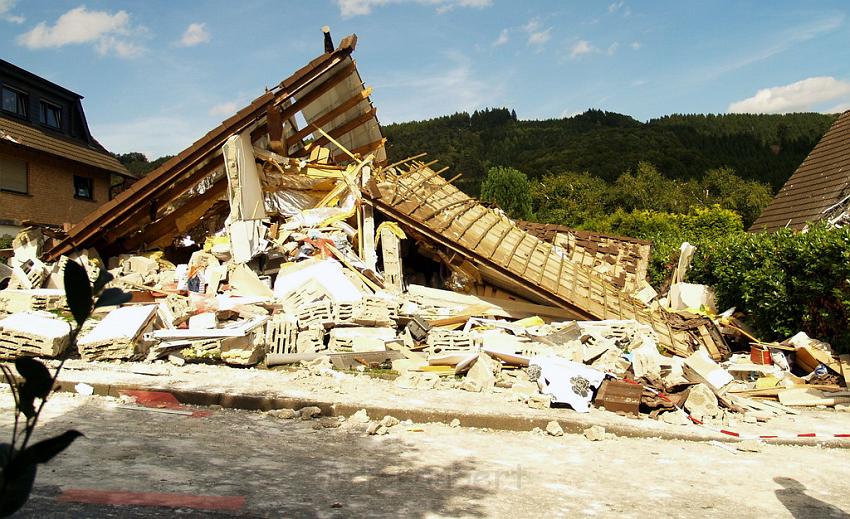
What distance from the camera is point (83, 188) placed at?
2416 cm

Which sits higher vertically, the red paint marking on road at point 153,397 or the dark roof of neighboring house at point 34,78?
the dark roof of neighboring house at point 34,78

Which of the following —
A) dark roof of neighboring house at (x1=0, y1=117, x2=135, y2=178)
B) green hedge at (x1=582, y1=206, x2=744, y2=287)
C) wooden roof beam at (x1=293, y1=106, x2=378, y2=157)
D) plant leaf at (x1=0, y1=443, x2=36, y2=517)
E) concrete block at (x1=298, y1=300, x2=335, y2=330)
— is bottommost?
plant leaf at (x1=0, y1=443, x2=36, y2=517)

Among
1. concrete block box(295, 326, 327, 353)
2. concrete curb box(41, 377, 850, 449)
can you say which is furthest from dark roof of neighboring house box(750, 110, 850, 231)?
concrete block box(295, 326, 327, 353)

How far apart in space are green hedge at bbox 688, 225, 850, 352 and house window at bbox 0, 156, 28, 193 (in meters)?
20.4

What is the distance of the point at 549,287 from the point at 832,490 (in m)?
5.59

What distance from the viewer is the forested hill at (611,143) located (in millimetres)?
49344

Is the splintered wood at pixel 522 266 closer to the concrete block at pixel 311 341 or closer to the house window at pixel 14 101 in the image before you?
the concrete block at pixel 311 341

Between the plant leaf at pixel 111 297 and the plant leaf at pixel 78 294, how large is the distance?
25 mm

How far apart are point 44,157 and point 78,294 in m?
23.6

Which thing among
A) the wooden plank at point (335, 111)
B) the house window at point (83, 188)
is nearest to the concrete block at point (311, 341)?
the wooden plank at point (335, 111)

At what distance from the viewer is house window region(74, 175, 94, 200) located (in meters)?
23.6

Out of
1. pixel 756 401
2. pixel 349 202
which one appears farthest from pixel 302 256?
pixel 756 401

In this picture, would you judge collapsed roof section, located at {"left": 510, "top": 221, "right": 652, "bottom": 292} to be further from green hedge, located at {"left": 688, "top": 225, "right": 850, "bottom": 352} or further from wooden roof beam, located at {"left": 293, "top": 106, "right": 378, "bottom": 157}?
wooden roof beam, located at {"left": 293, "top": 106, "right": 378, "bottom": 157}

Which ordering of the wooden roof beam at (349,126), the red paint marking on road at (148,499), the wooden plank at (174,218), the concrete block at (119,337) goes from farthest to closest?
the wooden roof beam at (349,126) < the wooden plank at (174,218) < the concrete block at (119,337) < the red paint marking on road at (148,499)
